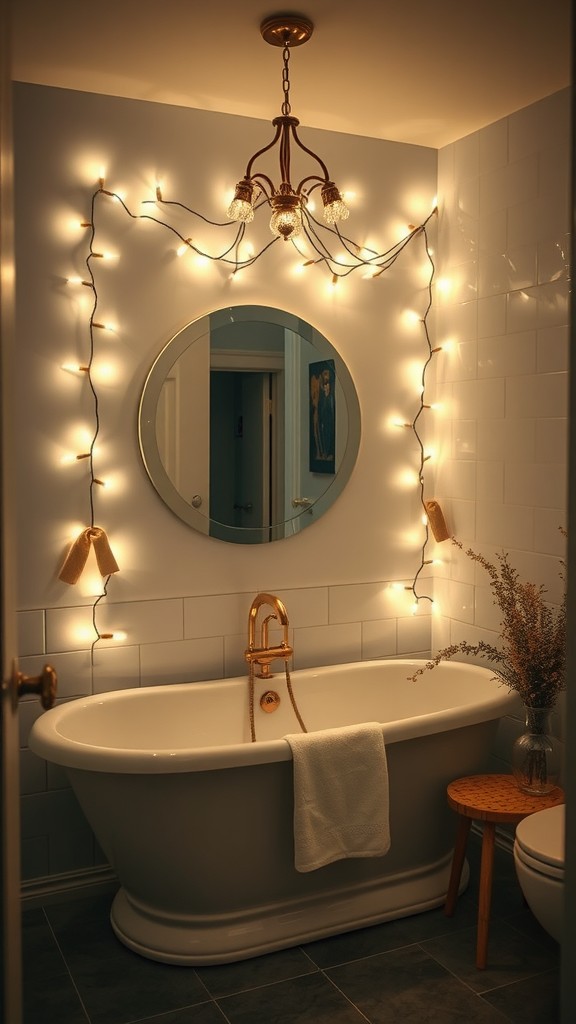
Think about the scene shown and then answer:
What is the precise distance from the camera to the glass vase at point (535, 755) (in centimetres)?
294

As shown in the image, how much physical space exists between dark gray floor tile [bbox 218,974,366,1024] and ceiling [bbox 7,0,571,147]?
276cm

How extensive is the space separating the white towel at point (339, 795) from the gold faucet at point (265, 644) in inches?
25.0

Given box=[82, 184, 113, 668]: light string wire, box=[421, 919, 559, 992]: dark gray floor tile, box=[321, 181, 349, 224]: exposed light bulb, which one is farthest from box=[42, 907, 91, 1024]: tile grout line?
box=[321, 181, 349, 224]: exposed light bulb

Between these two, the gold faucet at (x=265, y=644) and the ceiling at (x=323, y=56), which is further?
the gold faucet at (x=265, y=644)

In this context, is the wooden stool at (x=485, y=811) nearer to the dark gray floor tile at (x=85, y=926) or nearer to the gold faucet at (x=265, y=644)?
the gold faucet at (x=265, y=644)

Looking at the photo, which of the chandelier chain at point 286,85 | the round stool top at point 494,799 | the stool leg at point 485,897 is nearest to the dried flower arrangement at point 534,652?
the round stool top at point 494,799

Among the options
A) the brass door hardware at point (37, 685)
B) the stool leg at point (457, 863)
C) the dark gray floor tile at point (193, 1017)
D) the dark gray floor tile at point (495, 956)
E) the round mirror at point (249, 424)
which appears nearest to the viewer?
the brass door hardware at point (37, 685)

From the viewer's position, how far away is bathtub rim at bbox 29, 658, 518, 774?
257 cm

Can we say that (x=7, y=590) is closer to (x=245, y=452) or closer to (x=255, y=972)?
(x=255, y=972)

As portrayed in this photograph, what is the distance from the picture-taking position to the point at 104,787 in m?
2.67

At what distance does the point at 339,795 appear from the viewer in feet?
9.15

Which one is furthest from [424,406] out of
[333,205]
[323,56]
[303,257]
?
[323,56]

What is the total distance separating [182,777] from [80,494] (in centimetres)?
110

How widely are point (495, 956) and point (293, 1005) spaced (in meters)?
0.67
